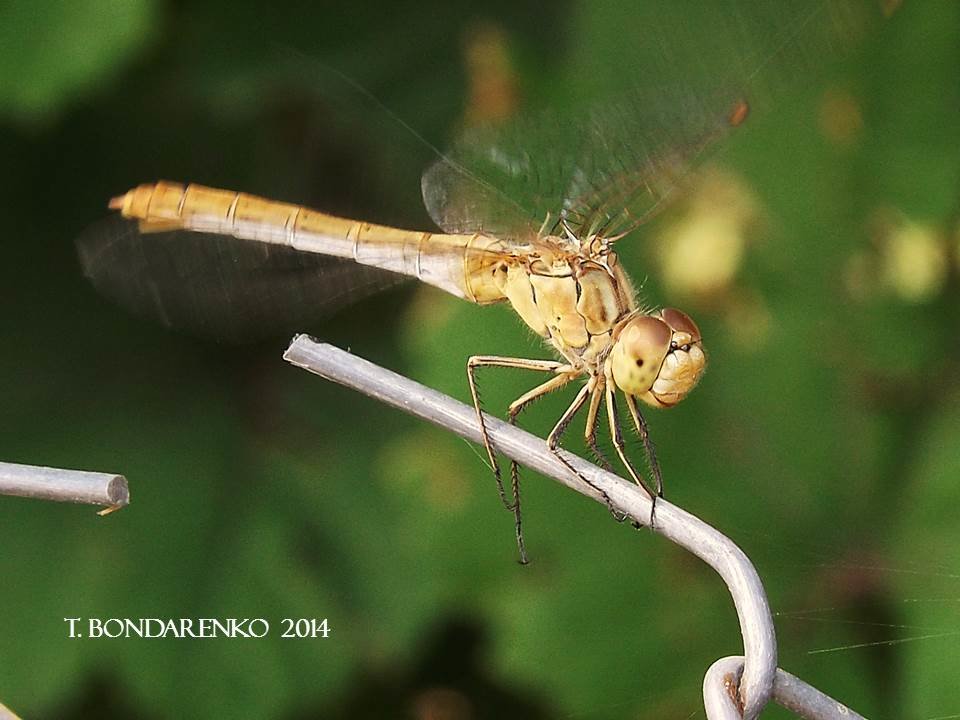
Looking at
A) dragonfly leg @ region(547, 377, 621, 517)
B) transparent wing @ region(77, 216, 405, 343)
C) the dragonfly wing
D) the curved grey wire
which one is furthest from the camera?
transparent wing @ region(77, 216, 405, 343)

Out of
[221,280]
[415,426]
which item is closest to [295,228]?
[221,280]

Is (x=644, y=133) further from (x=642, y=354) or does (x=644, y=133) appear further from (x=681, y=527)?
(x=681, y=527)

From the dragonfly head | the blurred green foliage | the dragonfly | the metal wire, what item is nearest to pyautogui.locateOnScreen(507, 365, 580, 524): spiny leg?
the dragonfly

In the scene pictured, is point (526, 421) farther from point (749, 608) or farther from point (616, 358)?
point (749, 608)

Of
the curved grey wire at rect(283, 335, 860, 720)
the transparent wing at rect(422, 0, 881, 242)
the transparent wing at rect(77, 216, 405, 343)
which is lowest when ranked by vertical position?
the curved grey wire at rect(283, 335, 860, 720)

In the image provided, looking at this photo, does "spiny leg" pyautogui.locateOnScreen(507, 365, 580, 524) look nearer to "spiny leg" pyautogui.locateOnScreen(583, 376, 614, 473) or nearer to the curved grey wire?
"spiny leg" pyautogui.locateOnScreen(583, 376, 614, 473)
